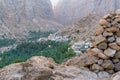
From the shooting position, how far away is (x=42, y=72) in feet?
28.9

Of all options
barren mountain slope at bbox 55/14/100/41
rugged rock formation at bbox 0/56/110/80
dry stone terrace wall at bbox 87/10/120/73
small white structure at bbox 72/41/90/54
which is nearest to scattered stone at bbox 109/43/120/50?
dry stone terrace wall at bbox 87/10/120/73

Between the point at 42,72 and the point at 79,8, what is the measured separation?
172190mm

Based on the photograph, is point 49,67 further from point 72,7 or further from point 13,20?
point 72,7

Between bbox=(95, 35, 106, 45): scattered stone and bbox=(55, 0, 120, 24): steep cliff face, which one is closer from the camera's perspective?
bbox=(95, 35, 106, 45): scattered stone

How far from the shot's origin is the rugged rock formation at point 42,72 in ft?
28.6

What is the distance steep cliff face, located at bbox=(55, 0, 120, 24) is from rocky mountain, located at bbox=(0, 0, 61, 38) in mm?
→ 6938

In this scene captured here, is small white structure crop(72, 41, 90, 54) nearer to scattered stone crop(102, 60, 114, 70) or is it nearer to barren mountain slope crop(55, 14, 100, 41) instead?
barren mountain slope crop(55, 14, 100, 41)

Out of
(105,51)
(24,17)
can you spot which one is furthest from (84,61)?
(24,17)

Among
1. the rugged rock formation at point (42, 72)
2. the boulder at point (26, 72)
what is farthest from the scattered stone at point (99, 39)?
the boulder at point (26, 72)

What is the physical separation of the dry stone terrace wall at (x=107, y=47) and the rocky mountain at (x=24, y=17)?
351ft

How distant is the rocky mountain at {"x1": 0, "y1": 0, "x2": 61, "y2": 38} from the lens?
131 m

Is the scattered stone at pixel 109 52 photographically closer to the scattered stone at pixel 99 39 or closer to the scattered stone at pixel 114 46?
the scattered stone at pixel 114 46

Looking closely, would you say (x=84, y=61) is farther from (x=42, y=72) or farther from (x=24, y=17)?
(x=24, y=17)

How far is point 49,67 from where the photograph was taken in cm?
973
